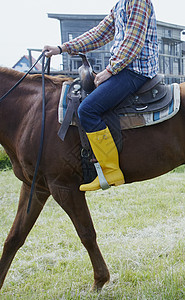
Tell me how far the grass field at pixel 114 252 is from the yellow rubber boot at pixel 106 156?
3.34 feet

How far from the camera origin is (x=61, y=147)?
2.26 metres

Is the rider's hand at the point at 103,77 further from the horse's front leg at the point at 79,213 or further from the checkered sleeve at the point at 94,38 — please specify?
the horse's front leg at the point at 79,213

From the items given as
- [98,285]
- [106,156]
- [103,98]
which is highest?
[103,98]

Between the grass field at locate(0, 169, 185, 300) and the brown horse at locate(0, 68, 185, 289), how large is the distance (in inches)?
23.0

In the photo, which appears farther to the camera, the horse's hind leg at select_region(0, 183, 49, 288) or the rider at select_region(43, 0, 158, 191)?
the horse's hind leg at select_region(0, 183, 49, 288)

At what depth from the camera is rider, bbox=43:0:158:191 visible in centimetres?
211

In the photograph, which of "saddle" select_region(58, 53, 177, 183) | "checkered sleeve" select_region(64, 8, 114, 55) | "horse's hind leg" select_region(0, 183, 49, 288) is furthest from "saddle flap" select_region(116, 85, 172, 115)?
"horse's hind leg" select_region(0, 183, 49, 288)

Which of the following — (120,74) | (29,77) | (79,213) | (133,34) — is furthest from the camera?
(29,77)

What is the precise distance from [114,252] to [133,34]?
7.75 ft

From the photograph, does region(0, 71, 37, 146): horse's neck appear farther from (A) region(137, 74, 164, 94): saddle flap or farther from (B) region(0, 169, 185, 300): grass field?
(B) region(0, 169, 185, 300): grass field

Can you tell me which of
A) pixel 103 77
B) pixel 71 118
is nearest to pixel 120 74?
pixel 103 77

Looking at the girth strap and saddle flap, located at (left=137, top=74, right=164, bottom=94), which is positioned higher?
saddle flap, located at (left=137, top=74, right=164, bottom=94)

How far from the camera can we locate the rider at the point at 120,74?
2.11m

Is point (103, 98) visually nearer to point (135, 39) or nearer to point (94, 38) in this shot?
point (135, 39)
